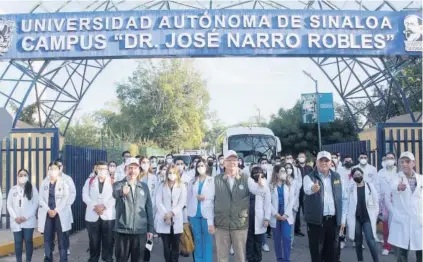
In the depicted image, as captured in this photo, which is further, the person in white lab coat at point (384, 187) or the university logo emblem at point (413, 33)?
the university logo emblem at point (413, 33)

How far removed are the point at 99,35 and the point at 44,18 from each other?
68.5 inches

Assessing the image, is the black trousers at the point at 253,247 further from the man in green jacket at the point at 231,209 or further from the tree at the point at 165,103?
the tree at the point at 165,103

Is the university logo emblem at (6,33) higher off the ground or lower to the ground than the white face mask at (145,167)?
higher

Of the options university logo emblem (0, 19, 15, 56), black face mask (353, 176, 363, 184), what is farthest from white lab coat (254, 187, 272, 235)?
university logo emblem (0, 19, 15, 56)

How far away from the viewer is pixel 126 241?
6.78m

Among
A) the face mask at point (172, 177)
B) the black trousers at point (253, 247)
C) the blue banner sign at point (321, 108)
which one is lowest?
the black trousers at point (253, 247)

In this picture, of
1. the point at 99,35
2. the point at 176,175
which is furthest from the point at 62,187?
the point at 99,35

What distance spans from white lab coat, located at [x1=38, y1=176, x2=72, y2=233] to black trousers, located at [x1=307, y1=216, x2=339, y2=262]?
4123 mm

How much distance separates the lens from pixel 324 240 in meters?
7.09

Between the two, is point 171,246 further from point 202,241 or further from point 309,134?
point 309,134

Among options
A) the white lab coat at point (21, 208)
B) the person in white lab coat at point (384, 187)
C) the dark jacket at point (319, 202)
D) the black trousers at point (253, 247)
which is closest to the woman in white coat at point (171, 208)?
the black trousers at point (253, 247)

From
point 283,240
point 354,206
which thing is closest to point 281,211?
point 283,240

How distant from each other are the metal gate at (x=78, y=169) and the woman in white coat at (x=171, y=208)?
173 inches

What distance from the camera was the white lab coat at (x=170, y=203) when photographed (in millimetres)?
7734
